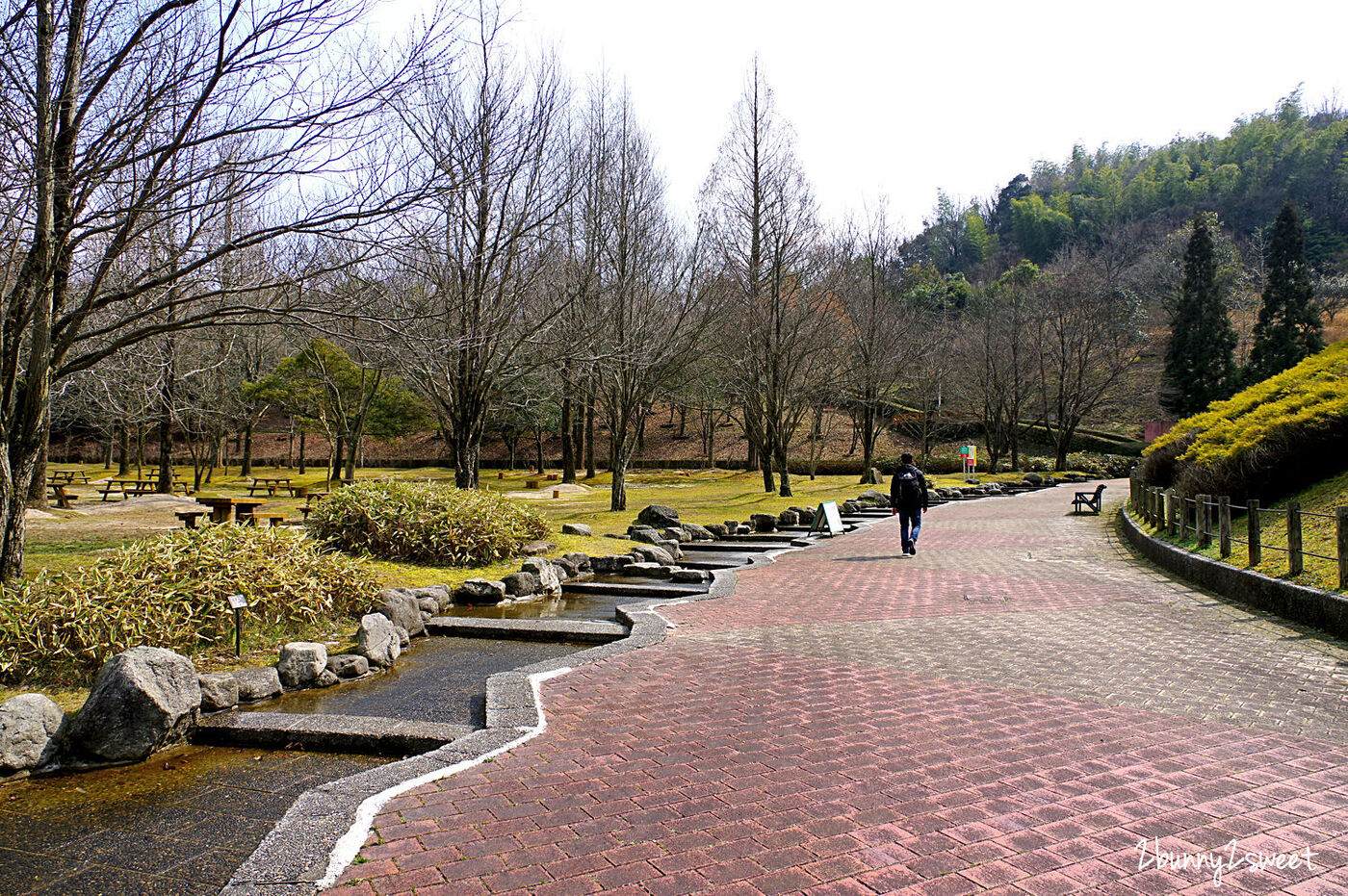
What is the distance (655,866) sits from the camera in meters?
3.17

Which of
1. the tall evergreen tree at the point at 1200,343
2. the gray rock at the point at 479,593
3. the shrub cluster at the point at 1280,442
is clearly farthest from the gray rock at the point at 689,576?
the tall evergreen tree at the point at 1200,343

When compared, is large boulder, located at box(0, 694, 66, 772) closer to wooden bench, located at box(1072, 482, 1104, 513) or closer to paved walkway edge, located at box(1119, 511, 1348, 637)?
paved walkway edge, located at box(1119, 511, 1348, 637)

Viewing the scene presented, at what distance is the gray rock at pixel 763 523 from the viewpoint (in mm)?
18781

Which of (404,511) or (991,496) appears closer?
(404,511)

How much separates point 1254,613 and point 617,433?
1641cm

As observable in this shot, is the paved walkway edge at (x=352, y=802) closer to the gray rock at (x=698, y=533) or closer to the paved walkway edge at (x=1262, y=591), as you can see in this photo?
the paved walkway edge at (x=1262, y=591)

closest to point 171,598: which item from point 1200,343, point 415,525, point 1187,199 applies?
point 415,525

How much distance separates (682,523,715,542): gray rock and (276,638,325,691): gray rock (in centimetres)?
1056

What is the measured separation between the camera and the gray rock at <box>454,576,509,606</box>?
990 cm

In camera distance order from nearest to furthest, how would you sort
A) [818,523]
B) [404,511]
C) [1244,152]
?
[404,511] < [818,523] < [1244,152]

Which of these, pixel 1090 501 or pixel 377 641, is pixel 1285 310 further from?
pixel 377 641

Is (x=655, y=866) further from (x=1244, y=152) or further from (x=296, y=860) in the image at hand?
(x=1244, y=152)

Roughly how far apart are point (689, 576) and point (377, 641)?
Result: 5.46 meters

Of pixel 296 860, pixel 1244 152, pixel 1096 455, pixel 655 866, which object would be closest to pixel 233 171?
pixel 296 860
